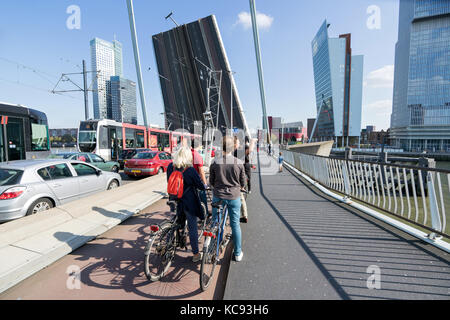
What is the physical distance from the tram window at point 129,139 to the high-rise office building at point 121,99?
244 inches

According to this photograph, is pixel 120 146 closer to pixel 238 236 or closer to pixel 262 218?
pixel 262 218

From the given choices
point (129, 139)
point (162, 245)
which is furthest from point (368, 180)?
point (129, 139)

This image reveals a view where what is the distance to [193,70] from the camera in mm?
41438

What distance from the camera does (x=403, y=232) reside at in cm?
371

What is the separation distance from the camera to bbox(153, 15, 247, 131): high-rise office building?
124 feet

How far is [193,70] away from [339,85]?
84443 millimetres

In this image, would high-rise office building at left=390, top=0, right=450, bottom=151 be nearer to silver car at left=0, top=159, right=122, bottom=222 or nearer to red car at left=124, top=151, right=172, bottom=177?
red car at left=124, top=151, right=172, bottom=177

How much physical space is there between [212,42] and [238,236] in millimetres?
41557

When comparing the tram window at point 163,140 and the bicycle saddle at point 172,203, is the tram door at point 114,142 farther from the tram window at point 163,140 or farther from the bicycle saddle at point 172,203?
the bicycle saddle at point 172,203

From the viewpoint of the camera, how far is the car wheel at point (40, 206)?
14.4ft

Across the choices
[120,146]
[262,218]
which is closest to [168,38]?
[120,146]

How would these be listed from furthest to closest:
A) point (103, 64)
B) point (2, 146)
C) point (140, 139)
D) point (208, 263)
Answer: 1. point (103, 64)
2. point (140, 139)
3. point (2, 146)
4. point (208, 263)

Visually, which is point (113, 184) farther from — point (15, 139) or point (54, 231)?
point (15, 139)

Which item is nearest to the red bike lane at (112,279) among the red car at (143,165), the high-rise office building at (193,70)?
the red car at (143,165)
